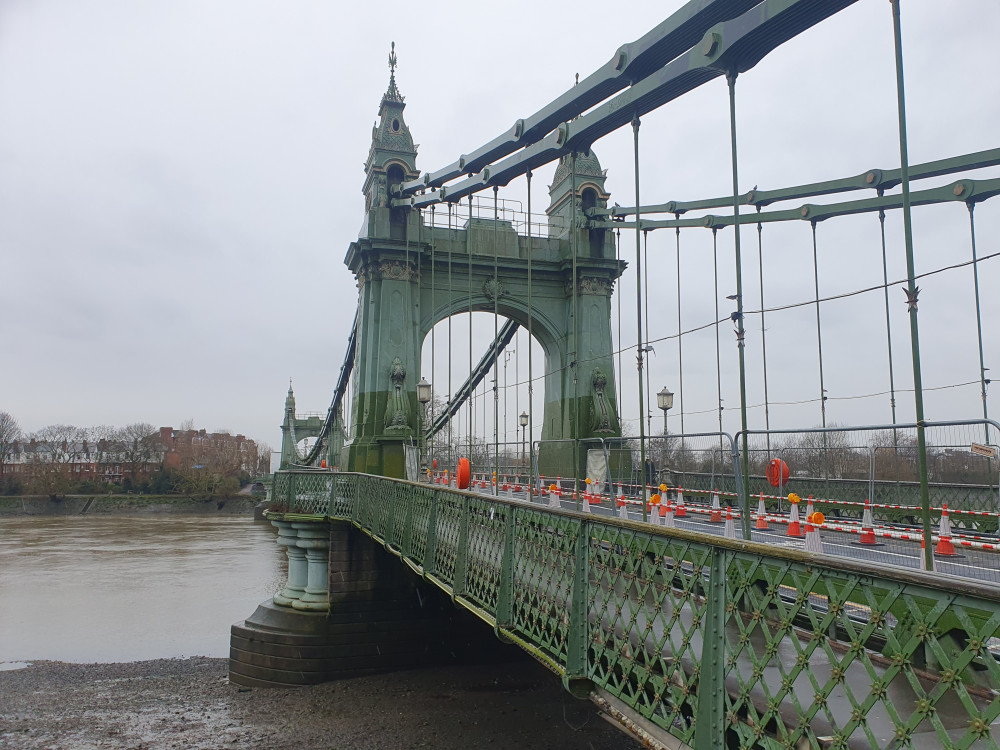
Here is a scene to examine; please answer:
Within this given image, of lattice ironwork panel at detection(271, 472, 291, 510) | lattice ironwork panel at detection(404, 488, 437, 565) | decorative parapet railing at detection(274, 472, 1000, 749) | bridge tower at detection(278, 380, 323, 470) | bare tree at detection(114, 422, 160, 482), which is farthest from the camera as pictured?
bare tree at detection(114, 422, 160, 482)

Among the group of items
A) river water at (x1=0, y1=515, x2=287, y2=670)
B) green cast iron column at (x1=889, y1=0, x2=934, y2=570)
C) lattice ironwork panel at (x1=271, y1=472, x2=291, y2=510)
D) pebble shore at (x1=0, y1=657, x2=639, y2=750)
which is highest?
green cast iron column at (x1=889, y1=0, x2=934, y2=570)

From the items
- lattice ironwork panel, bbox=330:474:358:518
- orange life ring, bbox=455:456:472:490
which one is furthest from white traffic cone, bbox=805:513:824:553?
lattice ironwork panel, bbox=330:474:358:518

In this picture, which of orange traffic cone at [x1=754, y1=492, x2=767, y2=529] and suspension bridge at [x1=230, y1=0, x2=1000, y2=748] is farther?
orange traffic cone at [x1=754, y1=492, x2=767, y2=529]

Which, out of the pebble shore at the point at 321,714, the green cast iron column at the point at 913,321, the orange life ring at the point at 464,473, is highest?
the green cast iron column at the point at 913,321

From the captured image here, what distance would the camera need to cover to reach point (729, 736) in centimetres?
298

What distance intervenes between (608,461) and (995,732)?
699 centimetres

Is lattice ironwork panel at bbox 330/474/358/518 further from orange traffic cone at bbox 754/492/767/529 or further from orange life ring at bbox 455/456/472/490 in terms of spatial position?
orange traffic cone at bbox 754/492/767/529

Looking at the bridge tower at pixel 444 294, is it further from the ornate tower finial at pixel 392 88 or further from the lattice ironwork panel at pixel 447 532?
the lattice ironwork panel at pixel 447 532

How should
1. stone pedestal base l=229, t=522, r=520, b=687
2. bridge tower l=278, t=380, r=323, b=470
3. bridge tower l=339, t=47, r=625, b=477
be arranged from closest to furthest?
stone pedestal base l=229, t=522, r=520, b=687 → bridge tower l=339, t=47, r=625, b=477 → bridge tower l=278, t=380, r=323, b=470

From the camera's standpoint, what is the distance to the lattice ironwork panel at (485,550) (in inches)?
212

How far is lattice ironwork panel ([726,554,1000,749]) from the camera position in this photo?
1.93m

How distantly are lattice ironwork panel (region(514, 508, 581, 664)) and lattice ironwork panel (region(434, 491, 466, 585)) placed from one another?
54.1 inches

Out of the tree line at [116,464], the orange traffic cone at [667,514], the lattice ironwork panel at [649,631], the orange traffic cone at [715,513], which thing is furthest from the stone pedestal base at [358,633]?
the tree line at [116,464]

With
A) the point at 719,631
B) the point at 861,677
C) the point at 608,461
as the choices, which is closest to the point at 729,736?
the point at 719,631
